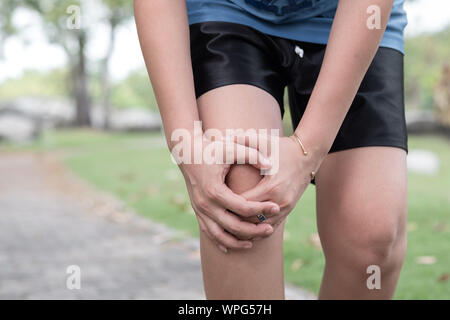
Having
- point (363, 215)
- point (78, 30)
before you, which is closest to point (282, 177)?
point (363, 215)

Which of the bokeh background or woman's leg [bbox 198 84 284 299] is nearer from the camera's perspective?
woman's leg [bbox 198 84 284 299]

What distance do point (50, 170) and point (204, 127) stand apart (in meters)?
8.06

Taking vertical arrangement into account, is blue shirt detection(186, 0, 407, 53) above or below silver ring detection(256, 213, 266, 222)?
above

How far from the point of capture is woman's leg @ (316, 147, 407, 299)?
51.5 inches

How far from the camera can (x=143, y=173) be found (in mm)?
7480

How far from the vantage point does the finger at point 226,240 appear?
1.10m

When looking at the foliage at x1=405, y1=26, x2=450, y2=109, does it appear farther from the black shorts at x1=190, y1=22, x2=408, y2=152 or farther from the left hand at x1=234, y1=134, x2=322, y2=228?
the left hand at x1=234, y1=134, x2=322, y2=228

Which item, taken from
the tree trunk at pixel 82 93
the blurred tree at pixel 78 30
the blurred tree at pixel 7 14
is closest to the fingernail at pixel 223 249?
the blurred tree at pixel 78 30

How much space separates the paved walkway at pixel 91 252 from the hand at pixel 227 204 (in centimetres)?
138

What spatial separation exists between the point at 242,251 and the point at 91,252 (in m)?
2.47

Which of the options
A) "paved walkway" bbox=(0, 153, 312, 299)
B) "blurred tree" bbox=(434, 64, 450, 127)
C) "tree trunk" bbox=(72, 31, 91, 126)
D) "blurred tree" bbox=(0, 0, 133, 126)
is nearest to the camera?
"paved walkway" bbox=(0, 153, 312, 299)

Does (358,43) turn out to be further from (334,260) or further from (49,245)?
(49,245)

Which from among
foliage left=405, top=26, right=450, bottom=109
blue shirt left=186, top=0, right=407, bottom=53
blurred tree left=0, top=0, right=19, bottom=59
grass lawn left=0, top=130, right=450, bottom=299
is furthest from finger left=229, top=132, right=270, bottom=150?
foliage left=405, top=26, right=450, bottom=109

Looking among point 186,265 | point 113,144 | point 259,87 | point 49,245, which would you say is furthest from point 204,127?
point 113,144
